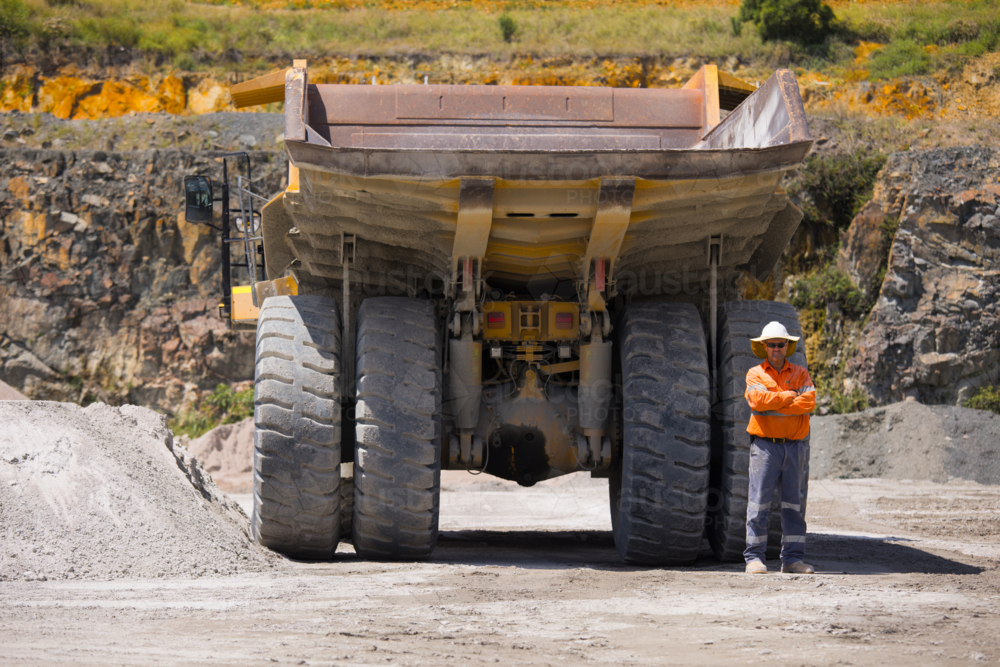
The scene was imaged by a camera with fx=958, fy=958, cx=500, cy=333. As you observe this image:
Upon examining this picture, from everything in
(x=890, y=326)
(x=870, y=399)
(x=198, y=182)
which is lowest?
(x=870, y=399)

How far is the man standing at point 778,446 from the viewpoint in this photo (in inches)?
205

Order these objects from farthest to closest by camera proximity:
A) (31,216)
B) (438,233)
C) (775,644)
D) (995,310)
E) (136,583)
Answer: (31,216)
(995,310)
(438,233)
(136,583)
(775,644)

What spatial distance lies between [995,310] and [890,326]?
5.68 ft

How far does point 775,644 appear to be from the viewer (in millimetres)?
3230

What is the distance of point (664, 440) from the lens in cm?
553

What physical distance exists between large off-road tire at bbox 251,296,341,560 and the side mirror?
313 cm

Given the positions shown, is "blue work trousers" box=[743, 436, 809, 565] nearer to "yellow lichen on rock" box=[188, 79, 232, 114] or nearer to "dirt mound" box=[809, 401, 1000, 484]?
"dirt mound" box=[809, 401, 1000, 484]

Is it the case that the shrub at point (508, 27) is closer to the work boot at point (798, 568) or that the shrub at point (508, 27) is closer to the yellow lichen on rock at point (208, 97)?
the yellow lichen on rock at point (208, 97)

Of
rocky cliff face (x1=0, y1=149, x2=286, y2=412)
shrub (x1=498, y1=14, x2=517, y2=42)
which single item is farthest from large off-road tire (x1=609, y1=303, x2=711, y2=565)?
shrub (x1=498, y1=14, x2=517, y2=42)

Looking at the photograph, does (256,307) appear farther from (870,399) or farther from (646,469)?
(870,399)

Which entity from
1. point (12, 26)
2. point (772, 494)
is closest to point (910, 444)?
point (772, 494)

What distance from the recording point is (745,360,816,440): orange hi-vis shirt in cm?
518

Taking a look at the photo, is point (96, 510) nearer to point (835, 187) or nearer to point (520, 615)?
point (520, 615)

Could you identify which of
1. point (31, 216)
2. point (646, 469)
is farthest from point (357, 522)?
point (31, 216)
